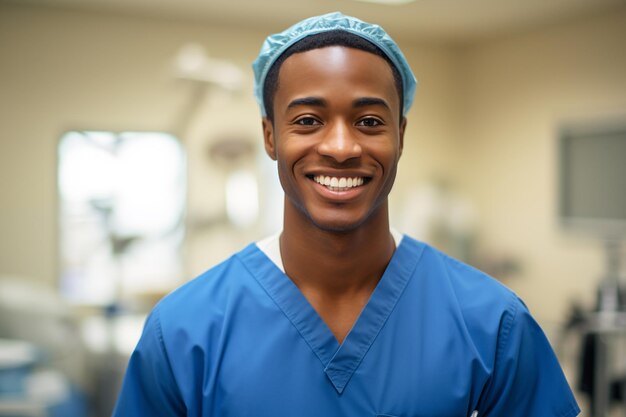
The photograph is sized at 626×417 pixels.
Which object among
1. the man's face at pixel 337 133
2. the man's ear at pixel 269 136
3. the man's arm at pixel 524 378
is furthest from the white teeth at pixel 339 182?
the man's arm at pixel 524 378

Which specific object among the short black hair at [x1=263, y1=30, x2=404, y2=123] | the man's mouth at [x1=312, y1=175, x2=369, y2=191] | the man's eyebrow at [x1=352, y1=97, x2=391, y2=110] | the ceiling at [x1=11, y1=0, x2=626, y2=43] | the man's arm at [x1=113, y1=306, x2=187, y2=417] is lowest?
the man's arm at [x1=113, y1=306, x2=187, y2=417]

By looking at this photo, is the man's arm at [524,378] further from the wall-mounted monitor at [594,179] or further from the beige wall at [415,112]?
the wall-mounted monitor at [594,179]

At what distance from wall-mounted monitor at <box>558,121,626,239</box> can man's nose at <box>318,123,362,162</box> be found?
3.39 meters

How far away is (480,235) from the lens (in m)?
5.15

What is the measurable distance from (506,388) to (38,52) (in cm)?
361

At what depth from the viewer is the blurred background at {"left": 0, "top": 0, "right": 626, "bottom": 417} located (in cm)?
382

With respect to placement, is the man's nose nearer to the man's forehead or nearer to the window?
the man's forehead

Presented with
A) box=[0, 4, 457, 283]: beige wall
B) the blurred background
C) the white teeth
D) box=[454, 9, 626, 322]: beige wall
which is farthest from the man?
box=[454, 9, 626, 322]: beige wall

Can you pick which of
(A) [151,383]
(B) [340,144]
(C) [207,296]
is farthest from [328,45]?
(A) [151,383]

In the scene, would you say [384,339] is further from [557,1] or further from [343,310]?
[557,1]

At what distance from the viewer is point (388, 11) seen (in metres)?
4.05

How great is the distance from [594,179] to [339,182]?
11.8 feet

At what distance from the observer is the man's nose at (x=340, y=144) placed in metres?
0.89

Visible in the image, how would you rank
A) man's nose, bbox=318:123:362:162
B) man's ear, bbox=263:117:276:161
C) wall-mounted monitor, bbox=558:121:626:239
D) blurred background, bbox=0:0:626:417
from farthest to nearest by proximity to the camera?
1. wall-mounted monitor, bbox=558:121:626:239
2. blurred background, bbox=0:0:626:417
3. man's ear, bbox=263:117:276:161
4. man's nose, bbox=318:123:362:162
